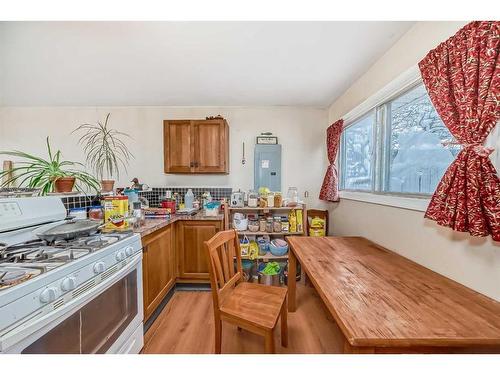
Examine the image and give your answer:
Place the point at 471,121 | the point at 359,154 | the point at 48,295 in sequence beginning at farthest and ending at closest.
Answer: the point at 359,154 → the point at 471,121 → the point at 48,295

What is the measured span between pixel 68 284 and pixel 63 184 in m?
1.07

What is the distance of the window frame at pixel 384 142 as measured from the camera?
4.54 ft

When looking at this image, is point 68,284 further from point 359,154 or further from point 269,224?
point 359,154

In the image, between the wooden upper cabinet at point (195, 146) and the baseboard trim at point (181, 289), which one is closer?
the baseboard trim at point (181, 289)

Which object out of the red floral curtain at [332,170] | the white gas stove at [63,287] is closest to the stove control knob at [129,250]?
the white gas stove at [63,287]

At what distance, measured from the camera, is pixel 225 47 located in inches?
62.2

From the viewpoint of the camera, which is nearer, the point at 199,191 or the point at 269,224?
the point at 269,224

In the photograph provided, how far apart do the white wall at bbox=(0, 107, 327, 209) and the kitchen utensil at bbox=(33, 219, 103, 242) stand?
65.2 inches

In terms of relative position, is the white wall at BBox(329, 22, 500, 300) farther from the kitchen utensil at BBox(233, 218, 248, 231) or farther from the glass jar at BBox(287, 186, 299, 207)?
the kitchen utensil at BBox(233, 218, 248, 231)

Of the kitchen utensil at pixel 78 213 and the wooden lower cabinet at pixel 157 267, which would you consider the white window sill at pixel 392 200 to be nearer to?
the wooden lower cabinet at pixel 157 267

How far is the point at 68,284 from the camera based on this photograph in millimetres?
812

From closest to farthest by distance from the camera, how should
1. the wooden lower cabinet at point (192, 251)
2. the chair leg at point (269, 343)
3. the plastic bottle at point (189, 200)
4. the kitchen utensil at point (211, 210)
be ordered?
the chair leg at point (269, 343), the wooden lower cabinet at point (192, 251), the kitchen utensil at point (211, 210), the plastic bottle at point (189, 200)

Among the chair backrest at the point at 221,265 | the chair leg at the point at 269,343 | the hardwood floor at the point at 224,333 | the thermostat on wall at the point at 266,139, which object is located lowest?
the hardwood floor at the point at 224,333

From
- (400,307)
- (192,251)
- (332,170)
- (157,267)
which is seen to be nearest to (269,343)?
(400,307)
